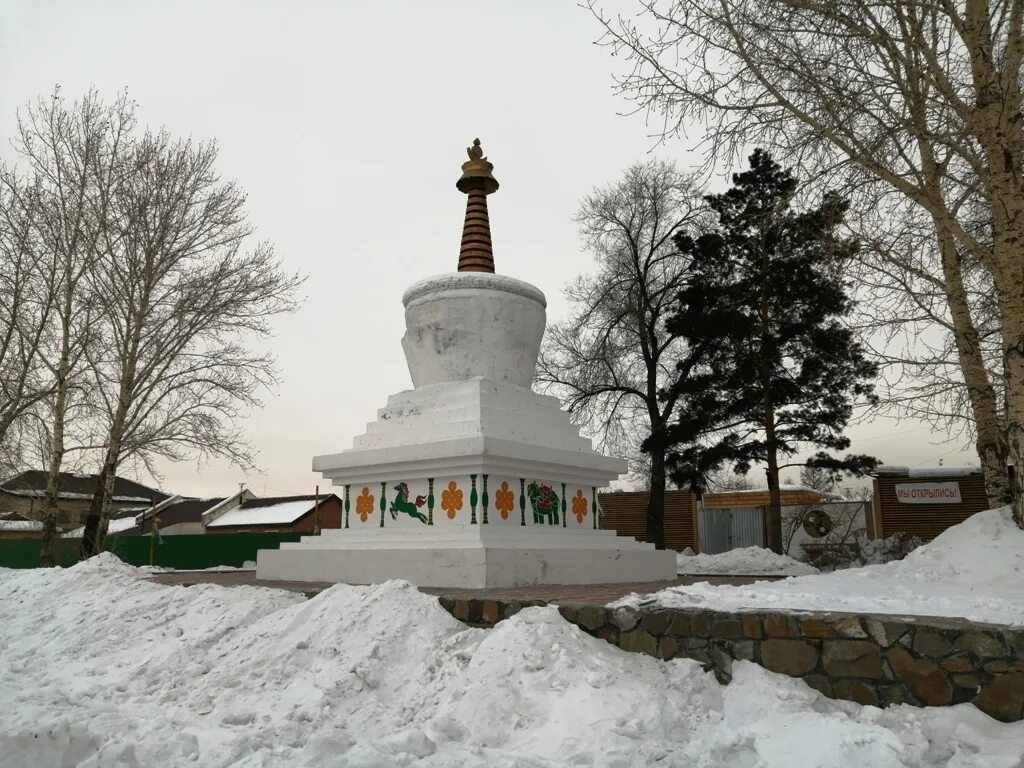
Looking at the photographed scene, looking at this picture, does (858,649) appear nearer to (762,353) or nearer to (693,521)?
(762,353)

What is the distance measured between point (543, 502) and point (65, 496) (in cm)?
3406

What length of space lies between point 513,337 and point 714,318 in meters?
7.71

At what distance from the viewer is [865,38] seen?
671 centimetres

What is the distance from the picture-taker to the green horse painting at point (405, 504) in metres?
9.11

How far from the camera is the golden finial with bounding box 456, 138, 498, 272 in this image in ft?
36.5

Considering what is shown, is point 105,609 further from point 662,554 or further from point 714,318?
point 714,318

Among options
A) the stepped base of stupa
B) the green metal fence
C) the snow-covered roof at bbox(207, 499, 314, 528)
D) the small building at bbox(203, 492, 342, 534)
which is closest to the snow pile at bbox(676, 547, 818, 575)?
the stepped base of stupa

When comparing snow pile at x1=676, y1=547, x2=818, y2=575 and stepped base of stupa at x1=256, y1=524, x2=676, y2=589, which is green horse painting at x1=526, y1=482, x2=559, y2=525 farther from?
snow pile at x1=676, y1=547, x2=818, y2=575

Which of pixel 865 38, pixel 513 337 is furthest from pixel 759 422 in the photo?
pixel 865 38

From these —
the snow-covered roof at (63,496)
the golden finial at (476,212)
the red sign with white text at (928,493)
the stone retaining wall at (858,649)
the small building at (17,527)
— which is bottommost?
the stone retaining wall at (858,649)

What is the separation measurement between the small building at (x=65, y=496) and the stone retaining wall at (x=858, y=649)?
45.5ft

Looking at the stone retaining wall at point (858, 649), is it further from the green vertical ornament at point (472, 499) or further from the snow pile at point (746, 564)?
the snow pile at point (746, 564)

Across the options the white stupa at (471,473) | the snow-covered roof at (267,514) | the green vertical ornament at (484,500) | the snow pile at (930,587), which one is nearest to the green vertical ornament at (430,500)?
the white stupa at (471,473)

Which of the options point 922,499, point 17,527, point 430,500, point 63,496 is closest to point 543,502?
point 430,500
